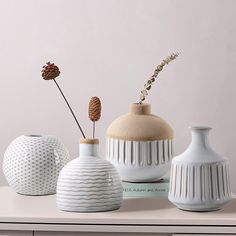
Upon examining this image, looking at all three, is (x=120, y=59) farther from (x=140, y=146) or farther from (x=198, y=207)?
(x=198, y=207)

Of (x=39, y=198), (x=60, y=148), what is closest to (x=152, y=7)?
(x=60, y=148)

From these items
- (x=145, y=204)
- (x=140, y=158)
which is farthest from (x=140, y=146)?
(x=145, y=204)

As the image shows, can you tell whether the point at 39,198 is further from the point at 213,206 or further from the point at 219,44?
the point at 219,44

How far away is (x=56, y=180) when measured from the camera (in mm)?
1630

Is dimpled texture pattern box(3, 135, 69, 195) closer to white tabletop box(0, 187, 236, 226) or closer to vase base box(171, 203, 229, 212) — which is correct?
white tabletop box(0, 187, 236, 226)

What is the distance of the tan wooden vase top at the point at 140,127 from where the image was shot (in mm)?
1596

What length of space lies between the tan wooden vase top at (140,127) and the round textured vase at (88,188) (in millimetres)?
146

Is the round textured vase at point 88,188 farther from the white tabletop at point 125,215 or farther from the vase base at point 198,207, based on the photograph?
the vase base at point 198,207

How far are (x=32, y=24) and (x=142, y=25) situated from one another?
31 centimetres

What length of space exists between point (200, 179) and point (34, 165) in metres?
0.40

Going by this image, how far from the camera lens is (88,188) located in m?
1.45

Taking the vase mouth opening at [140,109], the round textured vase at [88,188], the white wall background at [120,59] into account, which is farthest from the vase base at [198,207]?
the white wall background at [120,59]

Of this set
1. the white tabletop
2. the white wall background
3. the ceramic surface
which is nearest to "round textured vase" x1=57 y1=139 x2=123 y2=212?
the white tabletop

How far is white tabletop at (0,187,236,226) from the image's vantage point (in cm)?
141
